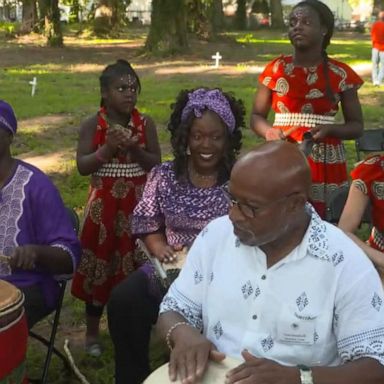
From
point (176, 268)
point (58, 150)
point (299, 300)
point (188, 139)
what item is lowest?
point (58, 150)

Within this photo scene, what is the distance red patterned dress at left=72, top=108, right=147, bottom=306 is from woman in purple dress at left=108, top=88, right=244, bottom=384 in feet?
1.92

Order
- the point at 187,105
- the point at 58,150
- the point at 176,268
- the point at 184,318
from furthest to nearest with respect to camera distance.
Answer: the point at 58,150
the point at 187,105
the point at 176,268
the point at 184,318

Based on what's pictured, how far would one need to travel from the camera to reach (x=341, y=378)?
7.60 feet

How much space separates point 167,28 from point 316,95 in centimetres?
1744

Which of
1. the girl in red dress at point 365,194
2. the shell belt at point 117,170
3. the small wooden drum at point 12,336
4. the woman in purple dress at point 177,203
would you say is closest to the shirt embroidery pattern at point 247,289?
the small wooden drum at point 12,336

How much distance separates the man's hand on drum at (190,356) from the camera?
2.40m

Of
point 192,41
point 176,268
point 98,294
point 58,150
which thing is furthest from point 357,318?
point 192,41

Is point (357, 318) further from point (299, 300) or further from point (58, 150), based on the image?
point (58, 150)

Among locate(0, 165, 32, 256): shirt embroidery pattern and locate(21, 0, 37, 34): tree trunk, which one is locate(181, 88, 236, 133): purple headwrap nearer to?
locate(0, 165, 32, 256): shirt embroidery pattern

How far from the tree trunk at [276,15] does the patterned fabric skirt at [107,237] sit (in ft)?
139

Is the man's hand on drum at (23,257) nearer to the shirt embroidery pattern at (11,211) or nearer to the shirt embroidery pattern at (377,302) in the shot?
the shirt embroidery pattern at (11,211)

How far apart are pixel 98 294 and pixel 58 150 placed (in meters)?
5.38

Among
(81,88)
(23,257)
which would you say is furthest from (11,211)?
(81,88)

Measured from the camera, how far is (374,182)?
139 inches
